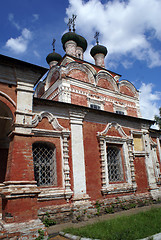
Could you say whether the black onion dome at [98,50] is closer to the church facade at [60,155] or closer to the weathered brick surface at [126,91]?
the weathered brick surface at [126,91]

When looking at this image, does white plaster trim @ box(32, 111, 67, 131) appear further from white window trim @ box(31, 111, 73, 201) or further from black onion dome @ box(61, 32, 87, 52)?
black onion dome @ box(61, 32, 87, 52)

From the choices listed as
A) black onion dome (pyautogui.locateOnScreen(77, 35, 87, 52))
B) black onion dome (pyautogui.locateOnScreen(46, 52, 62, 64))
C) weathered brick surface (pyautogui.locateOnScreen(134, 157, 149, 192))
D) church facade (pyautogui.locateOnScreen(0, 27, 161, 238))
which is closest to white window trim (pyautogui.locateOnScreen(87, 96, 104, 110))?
church facade (pyautogui.locateOnScreen(0, 27, 161, 238))

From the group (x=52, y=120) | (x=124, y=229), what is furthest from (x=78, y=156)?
(x=124, y=229)

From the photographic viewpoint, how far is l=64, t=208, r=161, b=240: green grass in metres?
4.01

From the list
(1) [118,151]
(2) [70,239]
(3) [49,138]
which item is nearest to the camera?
(2) [70,239]

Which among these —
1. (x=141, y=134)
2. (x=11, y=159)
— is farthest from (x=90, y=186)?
(x=141, y=134)

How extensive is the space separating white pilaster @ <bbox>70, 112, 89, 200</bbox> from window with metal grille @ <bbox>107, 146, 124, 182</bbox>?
5.02 ft

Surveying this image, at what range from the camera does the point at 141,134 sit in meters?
9.48

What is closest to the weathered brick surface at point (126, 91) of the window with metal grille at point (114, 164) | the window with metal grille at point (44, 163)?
the window with metal grille at point (114, 164)

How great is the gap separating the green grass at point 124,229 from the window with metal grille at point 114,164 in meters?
2.62

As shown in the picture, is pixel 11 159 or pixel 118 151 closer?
pixel 11 159

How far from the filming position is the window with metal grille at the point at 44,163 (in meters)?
6.18

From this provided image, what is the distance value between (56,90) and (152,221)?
9.43 meters

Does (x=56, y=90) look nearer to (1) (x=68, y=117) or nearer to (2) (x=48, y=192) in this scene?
(1) (x=68, y=117)
